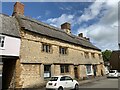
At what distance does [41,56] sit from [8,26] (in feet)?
18.0

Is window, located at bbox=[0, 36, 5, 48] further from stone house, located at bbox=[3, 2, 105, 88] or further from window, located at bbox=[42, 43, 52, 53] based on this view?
window, located at bbox=[42, 43, 52, 53]

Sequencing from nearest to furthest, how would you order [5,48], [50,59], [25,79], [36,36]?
1. [5,48]
2. [25,79]
3. [36,36]
4. [50,59]

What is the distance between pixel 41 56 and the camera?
19562mm

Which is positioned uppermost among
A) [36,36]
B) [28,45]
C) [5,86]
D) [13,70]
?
[36,36]

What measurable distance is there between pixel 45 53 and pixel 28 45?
3.10 meters

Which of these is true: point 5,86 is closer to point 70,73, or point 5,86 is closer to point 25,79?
point 25,79

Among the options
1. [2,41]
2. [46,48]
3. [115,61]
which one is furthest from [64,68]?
[115,61]

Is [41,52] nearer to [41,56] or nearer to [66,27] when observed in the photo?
[41,56]

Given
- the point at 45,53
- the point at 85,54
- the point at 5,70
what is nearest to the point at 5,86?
the point at 5,70

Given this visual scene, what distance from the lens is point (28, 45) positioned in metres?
18.0

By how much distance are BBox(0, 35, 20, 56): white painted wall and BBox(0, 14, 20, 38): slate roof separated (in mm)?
553

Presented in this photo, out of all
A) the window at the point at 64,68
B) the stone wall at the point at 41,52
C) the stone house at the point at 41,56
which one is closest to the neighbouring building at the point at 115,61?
the stone house at the point at 41,56

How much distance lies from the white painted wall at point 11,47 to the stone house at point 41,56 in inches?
21.5

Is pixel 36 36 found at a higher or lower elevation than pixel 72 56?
higher
